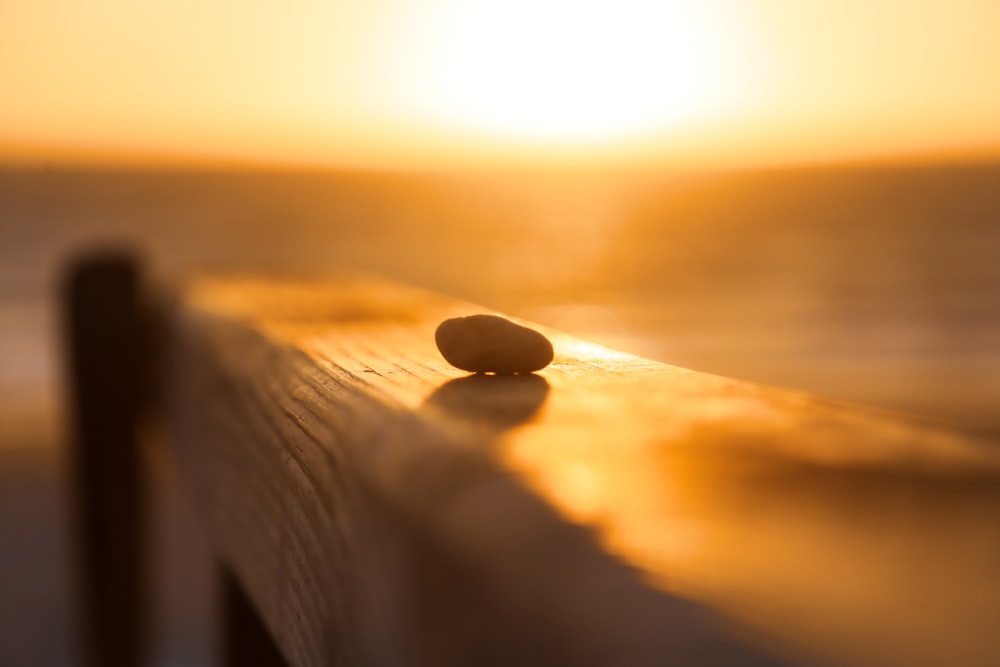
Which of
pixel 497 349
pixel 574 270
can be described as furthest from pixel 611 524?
pixel 574 270

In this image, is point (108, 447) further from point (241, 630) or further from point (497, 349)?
point (497, 349)

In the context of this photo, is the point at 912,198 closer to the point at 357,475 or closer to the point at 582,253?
the point at 582,253

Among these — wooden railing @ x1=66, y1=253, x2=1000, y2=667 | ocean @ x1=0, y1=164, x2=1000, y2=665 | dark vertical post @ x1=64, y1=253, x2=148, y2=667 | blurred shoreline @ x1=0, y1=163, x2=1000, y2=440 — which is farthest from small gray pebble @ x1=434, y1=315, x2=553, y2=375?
dark vertical post @ x1=64, y1=253, x2=148, y2=667

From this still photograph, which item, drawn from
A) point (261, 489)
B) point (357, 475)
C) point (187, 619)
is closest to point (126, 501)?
point (261, 489)

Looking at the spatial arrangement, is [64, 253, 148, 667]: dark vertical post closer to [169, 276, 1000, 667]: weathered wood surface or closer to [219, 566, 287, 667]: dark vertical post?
[219, 566, 287, 667]: dark vertical post

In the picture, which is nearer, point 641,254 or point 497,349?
point 497,349

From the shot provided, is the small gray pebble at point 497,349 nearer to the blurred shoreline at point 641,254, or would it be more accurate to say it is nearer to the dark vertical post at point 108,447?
the blurred shoreline at point 641,254
